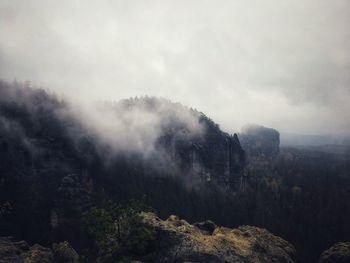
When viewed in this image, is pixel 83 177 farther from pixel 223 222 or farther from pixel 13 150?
pixel 223 222

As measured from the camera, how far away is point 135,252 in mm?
53531

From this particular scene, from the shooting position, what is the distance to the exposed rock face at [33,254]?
62.5 meters

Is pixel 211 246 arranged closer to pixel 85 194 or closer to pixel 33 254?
pixel 33 254

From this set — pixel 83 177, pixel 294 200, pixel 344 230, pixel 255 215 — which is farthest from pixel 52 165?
pixel 344 230

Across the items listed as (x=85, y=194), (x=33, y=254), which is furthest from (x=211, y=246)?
(x=85, y=194)

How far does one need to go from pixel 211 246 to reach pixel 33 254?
111 ft

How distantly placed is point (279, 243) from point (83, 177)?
135 m

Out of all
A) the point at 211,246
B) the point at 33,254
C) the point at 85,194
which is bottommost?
the point at 33,254

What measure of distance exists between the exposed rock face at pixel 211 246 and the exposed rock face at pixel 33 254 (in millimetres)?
20907

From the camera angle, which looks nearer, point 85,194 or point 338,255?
point 338,255

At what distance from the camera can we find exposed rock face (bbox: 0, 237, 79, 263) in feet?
205

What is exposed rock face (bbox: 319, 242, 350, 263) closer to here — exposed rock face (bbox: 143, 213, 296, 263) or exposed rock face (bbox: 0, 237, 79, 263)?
exposed rock face (bbox: 143, 213, 296, 263)

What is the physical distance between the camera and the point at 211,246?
176 ft

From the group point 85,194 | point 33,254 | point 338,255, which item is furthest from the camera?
point 85,194
